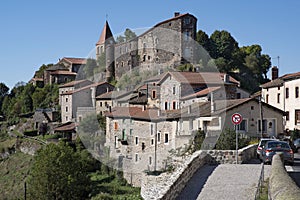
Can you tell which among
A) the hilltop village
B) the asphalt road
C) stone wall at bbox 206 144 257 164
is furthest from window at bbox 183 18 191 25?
stone wall at bbox 206 144 257 164

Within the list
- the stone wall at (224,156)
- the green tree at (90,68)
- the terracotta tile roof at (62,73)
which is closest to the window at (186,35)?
the green tree at (90,68)

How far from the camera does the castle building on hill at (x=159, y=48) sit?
70.6 m

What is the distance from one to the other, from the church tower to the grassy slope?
2160 centimetres

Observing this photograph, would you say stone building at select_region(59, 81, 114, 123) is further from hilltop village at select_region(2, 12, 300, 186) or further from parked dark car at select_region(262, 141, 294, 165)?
parked dark car at select_region(262, 141, 294, 165)

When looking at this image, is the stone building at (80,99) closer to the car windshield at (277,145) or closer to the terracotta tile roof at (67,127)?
the terracotta tile roof at (67,127)

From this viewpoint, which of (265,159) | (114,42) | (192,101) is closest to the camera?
(265,159)

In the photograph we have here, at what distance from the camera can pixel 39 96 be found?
87.7 meters

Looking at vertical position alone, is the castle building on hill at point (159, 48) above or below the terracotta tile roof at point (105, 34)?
below

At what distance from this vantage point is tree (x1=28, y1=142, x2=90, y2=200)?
33.2 metres

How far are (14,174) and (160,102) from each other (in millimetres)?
21285

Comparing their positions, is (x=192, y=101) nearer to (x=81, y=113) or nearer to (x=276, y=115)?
(x=276, y=115)

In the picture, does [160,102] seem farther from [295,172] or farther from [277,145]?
[295,172]

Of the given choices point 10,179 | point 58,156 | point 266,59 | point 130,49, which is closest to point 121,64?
point 130,49

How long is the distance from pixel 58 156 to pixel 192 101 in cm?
1419
